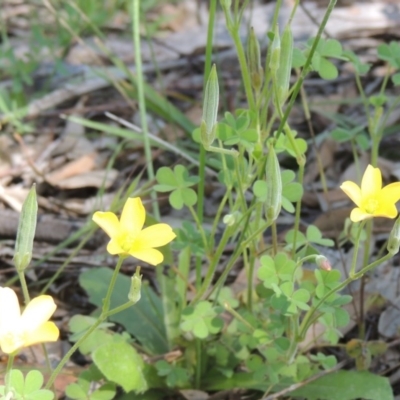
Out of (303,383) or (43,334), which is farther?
(303,383)

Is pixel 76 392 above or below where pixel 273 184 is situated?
below

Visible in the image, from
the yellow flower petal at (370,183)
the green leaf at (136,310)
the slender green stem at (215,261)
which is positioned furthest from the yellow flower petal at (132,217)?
the green leaf at (136,310)

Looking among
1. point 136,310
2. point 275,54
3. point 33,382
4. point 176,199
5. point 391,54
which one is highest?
point 275,54

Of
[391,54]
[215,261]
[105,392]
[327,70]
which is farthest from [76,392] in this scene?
[391,54]

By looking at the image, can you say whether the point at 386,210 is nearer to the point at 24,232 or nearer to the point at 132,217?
the point at 132,217

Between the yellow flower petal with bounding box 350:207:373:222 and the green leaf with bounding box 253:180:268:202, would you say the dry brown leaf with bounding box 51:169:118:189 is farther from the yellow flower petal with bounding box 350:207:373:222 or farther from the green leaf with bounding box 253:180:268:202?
the yellow flower petal with bounding box 350:207:373:222

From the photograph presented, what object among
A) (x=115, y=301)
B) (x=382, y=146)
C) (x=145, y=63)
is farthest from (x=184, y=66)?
(x=115, y=301)
